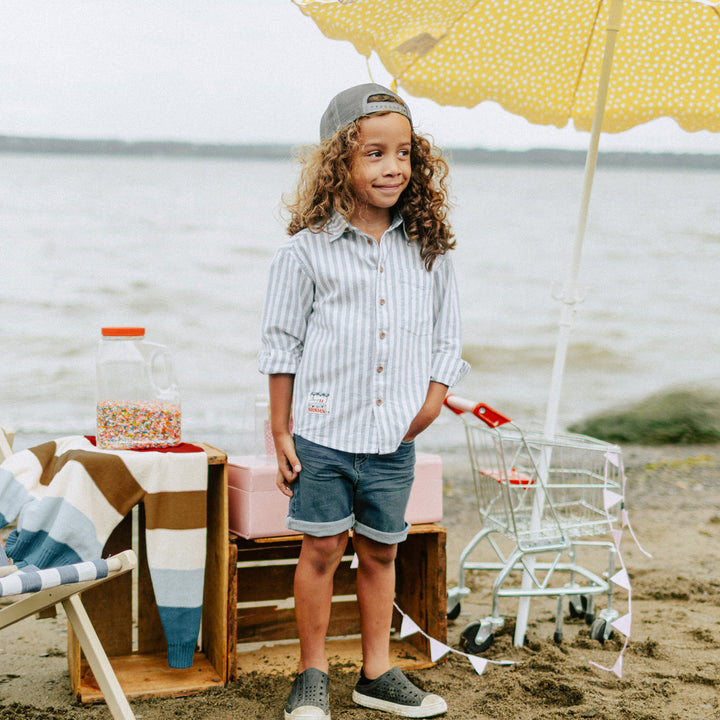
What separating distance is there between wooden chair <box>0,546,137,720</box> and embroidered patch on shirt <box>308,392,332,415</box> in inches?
28.0

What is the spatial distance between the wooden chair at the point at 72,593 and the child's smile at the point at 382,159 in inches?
53.6

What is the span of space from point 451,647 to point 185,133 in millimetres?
27449

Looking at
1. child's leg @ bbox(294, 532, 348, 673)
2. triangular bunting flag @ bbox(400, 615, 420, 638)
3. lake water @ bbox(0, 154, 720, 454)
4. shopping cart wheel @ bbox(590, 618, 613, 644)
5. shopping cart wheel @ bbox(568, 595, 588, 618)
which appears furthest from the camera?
lake water @ bbox(0, 154, 720, 454)

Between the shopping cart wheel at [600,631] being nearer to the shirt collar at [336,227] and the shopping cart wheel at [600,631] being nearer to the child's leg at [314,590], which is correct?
the child's leg at [314,590]

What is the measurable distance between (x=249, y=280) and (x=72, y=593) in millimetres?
19737

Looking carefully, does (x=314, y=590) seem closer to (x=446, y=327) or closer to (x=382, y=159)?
(x=446, y=327)

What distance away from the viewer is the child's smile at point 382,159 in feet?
9.04

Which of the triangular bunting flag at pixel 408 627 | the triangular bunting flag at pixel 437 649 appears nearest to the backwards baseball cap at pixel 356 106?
the triangular bunting flag at pixel 408 627

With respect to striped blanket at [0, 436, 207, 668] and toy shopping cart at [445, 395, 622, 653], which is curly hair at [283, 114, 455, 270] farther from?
striped blanket at [0, 436, 207, 668]

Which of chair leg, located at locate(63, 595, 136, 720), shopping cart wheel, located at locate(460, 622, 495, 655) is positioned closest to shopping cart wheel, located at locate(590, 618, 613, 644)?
shopping cart wheel, located at locate(460, 622, 495, 655)

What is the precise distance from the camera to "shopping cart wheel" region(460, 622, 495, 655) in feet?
11.5

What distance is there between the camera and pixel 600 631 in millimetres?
3717

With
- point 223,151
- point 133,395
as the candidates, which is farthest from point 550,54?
point 223,151

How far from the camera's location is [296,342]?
2.82 metres
